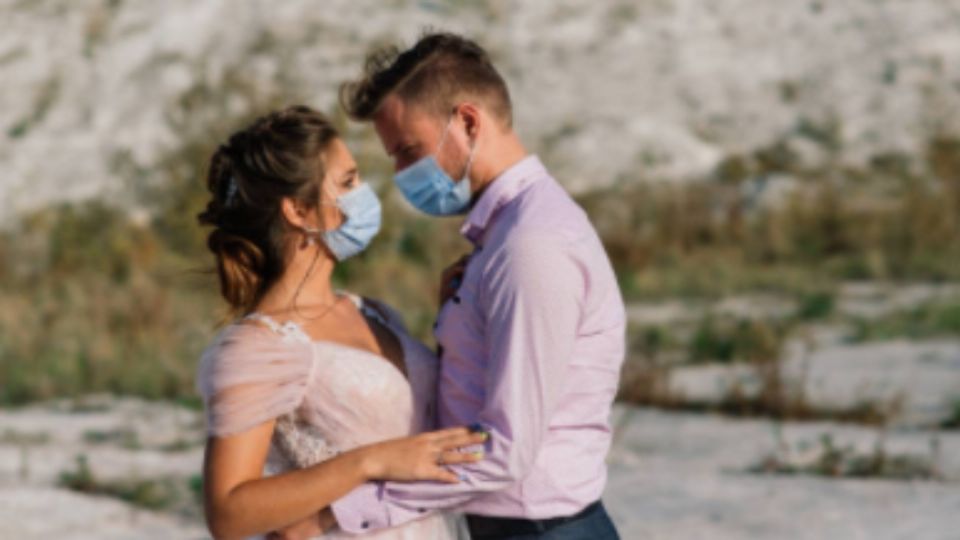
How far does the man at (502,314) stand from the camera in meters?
3.26

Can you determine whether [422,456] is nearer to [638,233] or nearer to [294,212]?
[294,212]

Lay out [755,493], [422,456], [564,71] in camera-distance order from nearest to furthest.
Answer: [422,456], [755,493], [564,71]

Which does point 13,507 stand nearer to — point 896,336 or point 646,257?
point 896,336

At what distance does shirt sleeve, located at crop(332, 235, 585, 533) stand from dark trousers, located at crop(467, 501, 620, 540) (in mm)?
138

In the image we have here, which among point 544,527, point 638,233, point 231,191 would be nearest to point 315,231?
point 231,191

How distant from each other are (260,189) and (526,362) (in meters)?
0.72

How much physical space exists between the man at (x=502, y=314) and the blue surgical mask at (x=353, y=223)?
0.32 feet

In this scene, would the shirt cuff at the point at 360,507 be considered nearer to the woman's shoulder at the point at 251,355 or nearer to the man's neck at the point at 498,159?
the woman's shoulder at the point at 251,355

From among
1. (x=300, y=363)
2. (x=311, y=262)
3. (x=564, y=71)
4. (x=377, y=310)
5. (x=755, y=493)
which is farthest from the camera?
(x=564, y=71)

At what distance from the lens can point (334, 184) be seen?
3629 mm

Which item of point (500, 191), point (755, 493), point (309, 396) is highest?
point (500, 191)

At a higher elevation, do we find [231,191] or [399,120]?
[399,120]

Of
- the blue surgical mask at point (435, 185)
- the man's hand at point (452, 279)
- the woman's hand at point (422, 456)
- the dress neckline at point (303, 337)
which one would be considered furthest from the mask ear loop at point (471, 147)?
the woman's hand at point (422, 456)

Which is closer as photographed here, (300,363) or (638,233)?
(300,363)
